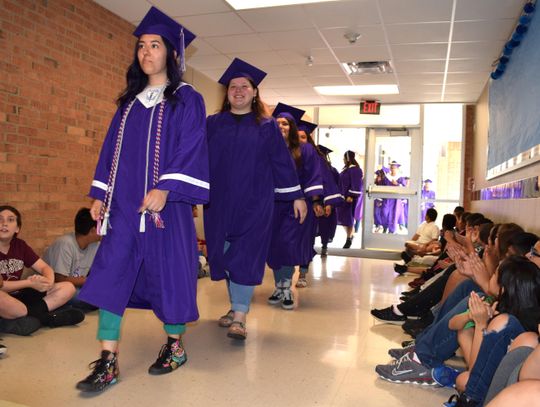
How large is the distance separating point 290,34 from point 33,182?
320cm

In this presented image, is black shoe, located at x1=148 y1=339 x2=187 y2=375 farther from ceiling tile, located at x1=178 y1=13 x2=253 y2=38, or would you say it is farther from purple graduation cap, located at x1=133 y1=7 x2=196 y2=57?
ceiling tile, located at x1=178 y1=13 x2=253 y2=38

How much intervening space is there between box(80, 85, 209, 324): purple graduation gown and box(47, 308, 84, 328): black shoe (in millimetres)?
1135

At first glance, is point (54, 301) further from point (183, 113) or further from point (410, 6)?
point (410, 6)

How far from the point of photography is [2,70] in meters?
3.79

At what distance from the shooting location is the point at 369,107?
29.5 ft

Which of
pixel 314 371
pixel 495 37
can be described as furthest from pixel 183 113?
pixel 495 37

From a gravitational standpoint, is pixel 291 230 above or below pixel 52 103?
below

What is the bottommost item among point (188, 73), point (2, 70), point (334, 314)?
point (334, 314)

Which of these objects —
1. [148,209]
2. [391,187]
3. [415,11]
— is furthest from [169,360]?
[391,187]

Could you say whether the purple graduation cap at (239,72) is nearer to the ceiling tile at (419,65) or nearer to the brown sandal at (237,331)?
the brown sandal at (237,331)

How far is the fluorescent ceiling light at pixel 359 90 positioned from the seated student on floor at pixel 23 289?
5.85 meters

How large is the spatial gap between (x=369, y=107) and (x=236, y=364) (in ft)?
23.3

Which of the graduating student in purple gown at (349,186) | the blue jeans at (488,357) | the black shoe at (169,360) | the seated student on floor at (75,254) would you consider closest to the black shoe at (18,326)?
the seated student on floor at (75,254)

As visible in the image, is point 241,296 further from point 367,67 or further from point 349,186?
point 349,186
